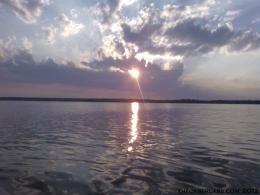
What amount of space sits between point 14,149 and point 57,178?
10.5 metres

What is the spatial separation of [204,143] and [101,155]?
12.4 metres

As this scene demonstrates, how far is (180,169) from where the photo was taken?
1805 centimetres

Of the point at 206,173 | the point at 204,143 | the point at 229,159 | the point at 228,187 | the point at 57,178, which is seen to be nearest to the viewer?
the point at 228,187

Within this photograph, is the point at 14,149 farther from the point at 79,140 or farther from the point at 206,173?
the point at 206,173

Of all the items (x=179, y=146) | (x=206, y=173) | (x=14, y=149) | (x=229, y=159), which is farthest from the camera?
(x=179, y=146)

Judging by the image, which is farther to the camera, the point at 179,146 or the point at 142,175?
the point at 179,146

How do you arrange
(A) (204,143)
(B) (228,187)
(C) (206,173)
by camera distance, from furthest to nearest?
(A) (204,143) → (C) (206,173) → (B) (228,187)

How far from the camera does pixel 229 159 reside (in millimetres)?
21469

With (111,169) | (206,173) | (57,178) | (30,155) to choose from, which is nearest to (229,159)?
(206,173)

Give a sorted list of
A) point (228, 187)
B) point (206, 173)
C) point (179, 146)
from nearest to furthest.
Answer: point (228, 187)
point (206, 173)
point (179, 146)

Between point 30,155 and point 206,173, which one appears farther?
point 30,155

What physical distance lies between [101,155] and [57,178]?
22.7 ft

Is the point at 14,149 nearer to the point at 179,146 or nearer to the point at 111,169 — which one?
the point at 111,169

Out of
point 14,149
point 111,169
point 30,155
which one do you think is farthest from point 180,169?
point 14,149
